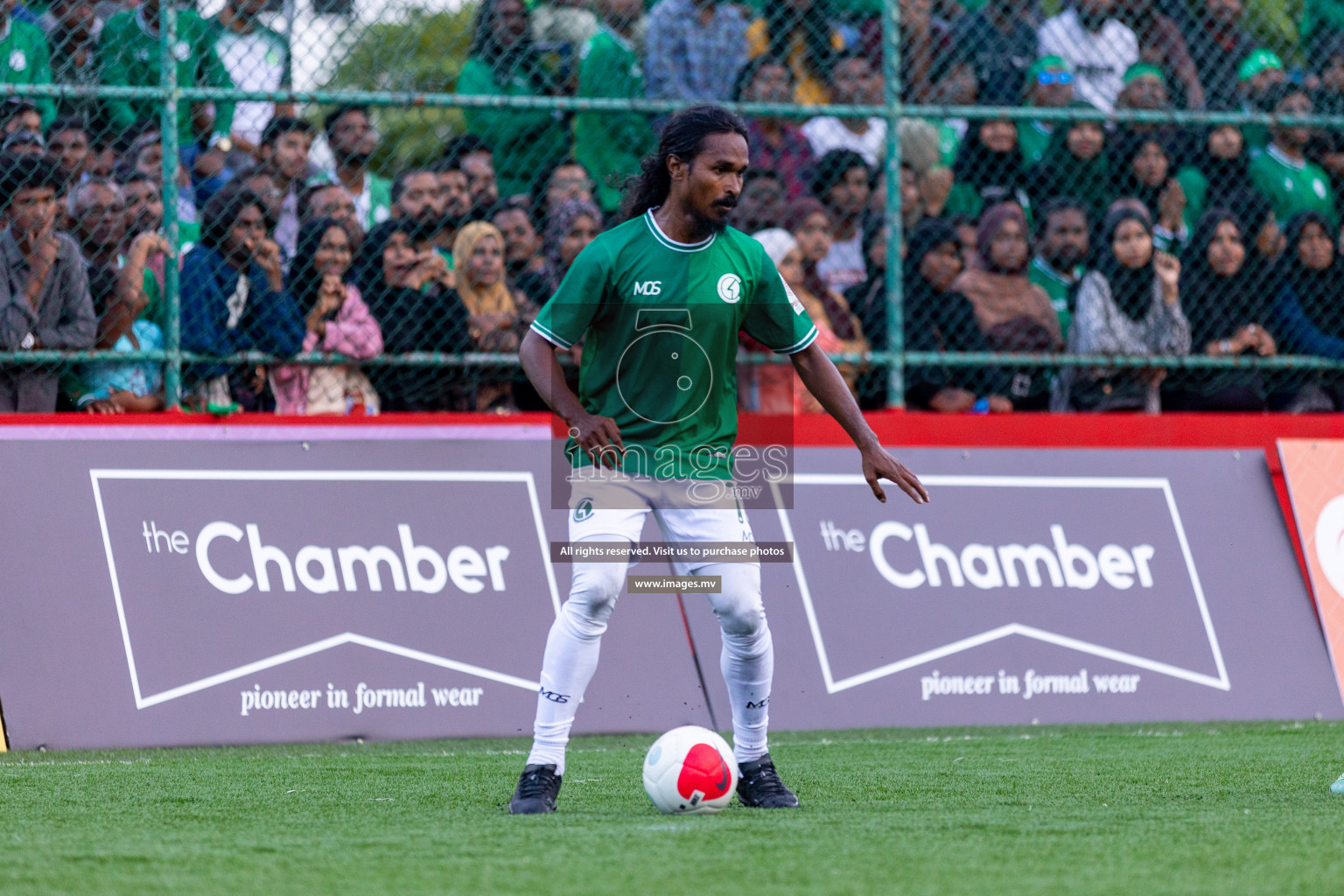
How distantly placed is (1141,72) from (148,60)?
5.86 meters

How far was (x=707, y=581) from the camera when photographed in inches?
203

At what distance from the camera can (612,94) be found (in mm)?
8859

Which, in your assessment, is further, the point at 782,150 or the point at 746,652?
the point at 782,150

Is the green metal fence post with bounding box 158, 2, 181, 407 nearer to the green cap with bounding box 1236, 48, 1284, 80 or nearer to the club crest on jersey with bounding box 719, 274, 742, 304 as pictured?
the club crest on jersey with bounding box 719, 274, 742, 304

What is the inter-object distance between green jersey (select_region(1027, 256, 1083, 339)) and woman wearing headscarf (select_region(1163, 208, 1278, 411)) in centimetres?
66

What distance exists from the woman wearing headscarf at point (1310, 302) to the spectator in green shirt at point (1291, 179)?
0.79 feet

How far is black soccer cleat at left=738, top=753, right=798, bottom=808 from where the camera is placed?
17.2ft

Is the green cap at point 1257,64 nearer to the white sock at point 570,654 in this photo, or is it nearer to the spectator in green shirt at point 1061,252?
the spectator in green shirt at point 1061,252

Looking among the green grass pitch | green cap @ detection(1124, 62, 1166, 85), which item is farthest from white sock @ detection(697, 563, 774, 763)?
green cap @ detection(1124, 62, 1166, 85)

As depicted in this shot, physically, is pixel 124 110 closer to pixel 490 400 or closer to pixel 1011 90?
pixel 490 400

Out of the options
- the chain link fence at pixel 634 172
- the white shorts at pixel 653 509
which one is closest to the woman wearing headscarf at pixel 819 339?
the chain link fence at pixel 634 172

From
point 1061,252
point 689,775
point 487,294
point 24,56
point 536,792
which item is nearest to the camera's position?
point 689,775

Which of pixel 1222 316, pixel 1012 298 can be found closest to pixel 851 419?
A: pixel 1012 298

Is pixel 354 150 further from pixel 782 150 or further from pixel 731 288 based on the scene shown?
pixel 731 288
